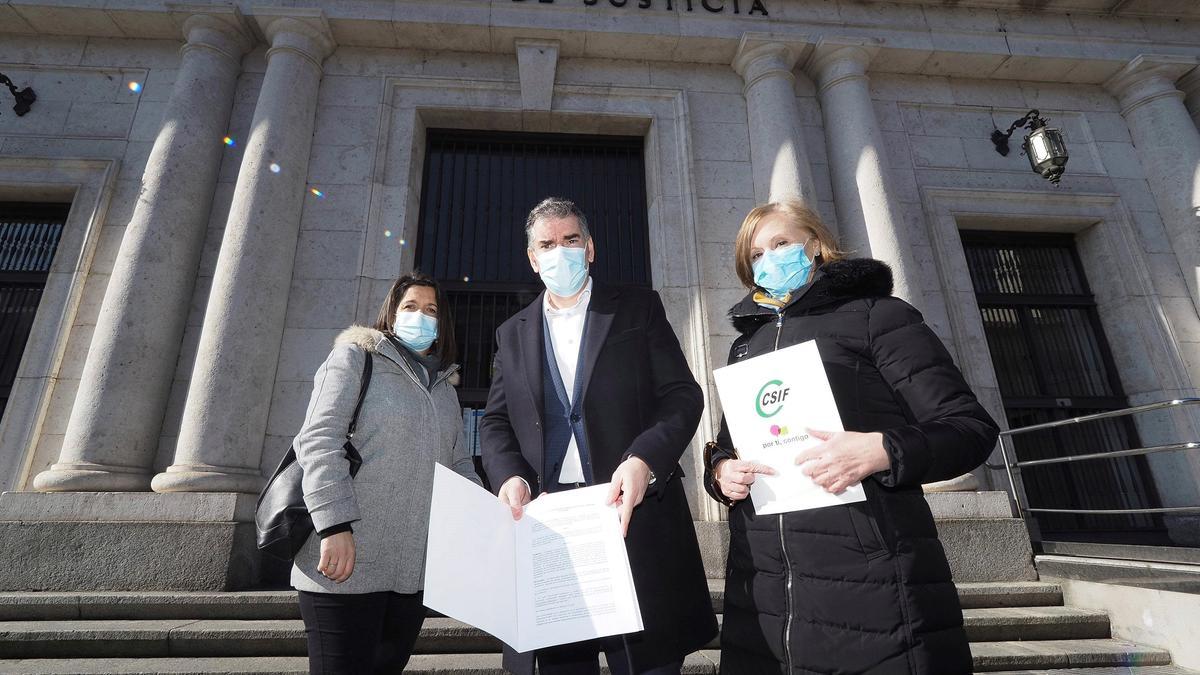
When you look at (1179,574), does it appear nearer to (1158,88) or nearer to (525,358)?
(525,358)

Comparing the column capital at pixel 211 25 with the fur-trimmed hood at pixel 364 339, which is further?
the column capital at pixel 211 25

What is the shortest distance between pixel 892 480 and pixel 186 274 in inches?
285

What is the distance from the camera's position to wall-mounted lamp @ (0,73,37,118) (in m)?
6.78

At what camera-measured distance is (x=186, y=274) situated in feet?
20.1

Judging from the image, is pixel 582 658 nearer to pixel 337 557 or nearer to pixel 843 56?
pixel 337 557

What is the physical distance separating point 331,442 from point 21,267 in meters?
7.68

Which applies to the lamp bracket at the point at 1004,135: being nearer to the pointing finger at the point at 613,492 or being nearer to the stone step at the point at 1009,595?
the stone step at the point at 1009,595

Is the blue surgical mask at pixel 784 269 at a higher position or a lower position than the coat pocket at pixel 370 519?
higher

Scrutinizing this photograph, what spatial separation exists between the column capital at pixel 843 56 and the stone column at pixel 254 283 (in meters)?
6.64

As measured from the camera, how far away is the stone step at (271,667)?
350cm

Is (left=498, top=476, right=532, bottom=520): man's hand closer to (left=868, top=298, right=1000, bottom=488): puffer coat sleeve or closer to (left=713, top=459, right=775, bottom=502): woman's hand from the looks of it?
(left=713, top=459, right=775, bottom=502): woman's hand

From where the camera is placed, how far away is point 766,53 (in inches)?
291

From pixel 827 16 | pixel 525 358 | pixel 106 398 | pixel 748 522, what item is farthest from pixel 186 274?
pixel 827 16

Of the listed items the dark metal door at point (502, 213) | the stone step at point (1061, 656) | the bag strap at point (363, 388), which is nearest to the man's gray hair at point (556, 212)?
the bag strap at point (363, 388)
